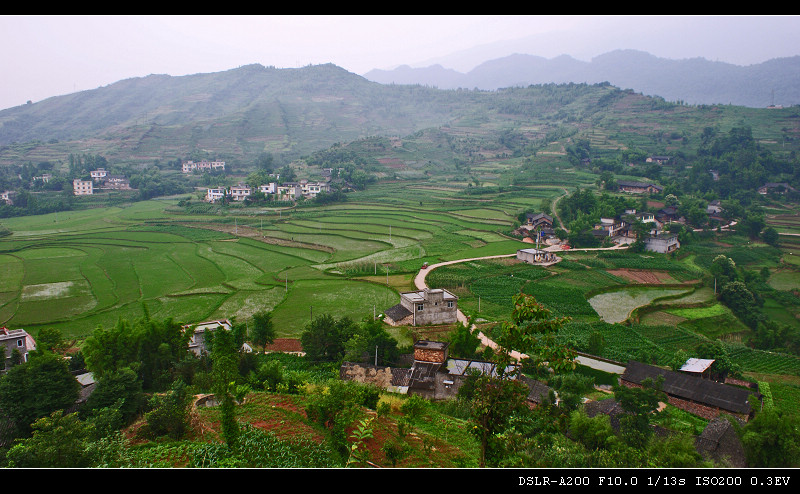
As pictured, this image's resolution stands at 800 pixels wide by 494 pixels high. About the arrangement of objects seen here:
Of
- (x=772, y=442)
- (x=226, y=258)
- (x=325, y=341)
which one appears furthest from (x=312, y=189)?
(x=772, y=442)

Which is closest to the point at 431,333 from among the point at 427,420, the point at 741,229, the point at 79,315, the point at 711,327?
the point at 427,420

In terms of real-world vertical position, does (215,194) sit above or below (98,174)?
below

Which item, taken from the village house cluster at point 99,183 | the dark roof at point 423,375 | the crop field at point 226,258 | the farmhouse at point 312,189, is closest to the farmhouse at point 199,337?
the crop field at point 226,258

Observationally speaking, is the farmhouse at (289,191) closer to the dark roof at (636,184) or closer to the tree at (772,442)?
the dark roof at (636,184)

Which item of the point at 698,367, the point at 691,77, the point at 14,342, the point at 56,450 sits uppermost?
the point at 691,77

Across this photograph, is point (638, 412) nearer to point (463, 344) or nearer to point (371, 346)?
point (463, 344)

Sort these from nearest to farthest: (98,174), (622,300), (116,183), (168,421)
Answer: (168,421) → (622,300) → (116,183) → (98,174)

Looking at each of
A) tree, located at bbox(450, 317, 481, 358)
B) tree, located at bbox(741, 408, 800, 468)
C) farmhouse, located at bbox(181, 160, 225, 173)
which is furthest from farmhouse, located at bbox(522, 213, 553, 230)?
farmhouse, located at bbox(181, 160, 225, 173)
